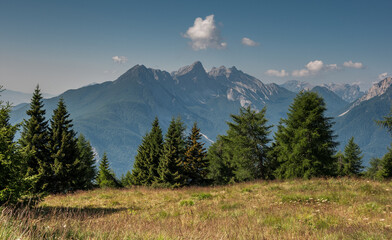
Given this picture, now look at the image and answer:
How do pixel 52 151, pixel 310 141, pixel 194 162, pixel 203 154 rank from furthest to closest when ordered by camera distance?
pixel 203 154 < pixel 194 162 < pixel 310 141 < pixel 52 151

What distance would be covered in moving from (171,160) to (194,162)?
664cm

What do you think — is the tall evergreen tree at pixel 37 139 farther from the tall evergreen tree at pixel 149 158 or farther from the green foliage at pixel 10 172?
the green foliage at pixel 10 172

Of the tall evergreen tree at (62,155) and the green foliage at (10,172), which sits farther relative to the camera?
the tall evergreen tree at (62,155)

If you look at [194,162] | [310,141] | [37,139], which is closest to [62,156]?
[37,139]

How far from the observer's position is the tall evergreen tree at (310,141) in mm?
25578

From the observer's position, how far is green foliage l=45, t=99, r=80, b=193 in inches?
973

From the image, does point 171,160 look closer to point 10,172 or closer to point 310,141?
point 310,141

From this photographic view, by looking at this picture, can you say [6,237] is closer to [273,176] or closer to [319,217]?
[319,217]

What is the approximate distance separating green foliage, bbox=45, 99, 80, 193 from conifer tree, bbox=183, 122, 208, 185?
55.4ft

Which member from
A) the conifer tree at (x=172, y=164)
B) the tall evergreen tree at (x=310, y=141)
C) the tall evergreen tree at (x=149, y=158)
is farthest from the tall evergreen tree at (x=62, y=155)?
the tall evergreen tree at (x=310, y=141)

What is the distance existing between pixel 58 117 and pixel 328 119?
32.2 m

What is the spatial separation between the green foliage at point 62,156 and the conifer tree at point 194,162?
1690cm

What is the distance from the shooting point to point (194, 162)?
38.3m

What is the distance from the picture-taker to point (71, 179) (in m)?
25.7
